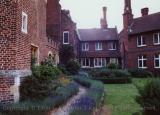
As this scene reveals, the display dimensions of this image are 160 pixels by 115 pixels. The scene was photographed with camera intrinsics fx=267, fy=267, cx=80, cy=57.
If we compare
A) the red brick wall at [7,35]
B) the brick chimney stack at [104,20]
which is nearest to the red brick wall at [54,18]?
the brick chimney stack at [104,20]

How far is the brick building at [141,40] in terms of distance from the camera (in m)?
37.2

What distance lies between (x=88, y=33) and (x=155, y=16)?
Answer: 51.7 feet

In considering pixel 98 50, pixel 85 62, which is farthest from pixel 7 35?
pixel 98 50

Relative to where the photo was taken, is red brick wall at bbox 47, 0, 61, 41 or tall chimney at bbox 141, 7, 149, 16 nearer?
red brick wall at bbox 47, 0, 61, 41

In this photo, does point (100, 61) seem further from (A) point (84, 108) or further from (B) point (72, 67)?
(A) point (84, 108)

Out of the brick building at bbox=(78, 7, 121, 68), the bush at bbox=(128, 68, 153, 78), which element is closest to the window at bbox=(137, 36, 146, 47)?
the bush at bbox=(128, 68, 153, 78)

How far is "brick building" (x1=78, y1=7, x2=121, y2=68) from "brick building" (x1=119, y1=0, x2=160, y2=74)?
3567 millimetres

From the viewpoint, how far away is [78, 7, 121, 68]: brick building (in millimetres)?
49094

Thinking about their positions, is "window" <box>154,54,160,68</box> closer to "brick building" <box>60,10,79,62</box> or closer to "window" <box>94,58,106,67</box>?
"brick building" <box>60,10,79,62</box>

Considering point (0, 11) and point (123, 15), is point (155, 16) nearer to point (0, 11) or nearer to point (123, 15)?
point (123, 15)

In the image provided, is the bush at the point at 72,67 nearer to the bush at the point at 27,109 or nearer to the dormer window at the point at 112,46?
the dormer window at the point at 112,46

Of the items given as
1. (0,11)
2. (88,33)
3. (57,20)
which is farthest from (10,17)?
(88,33)

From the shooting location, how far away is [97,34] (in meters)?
52.1

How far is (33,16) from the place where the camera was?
16.5 meters
